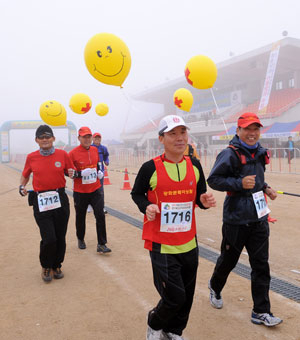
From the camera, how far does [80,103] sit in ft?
37.6

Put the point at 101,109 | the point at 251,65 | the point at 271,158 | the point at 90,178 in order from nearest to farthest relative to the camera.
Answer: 1. the point at 90,178
2. the point at 101,109
3. the point at 271,158
4. the point at 251,65

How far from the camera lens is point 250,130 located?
3.03 m

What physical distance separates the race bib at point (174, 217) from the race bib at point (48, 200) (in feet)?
6.91

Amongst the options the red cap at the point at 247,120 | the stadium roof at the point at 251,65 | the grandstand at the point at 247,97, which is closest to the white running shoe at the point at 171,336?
the red cap at the point at 247,120

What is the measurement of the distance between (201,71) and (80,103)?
4.47m

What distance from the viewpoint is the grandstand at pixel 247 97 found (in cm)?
3177

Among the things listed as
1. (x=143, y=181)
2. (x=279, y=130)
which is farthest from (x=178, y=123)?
(x=279, y=130)

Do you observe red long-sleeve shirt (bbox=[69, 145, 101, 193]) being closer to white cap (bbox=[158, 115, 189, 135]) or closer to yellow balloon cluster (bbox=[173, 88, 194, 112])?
white cap (bbox=[158, 115, 189, 135])

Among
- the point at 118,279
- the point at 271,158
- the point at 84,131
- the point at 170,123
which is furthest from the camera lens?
the point at 271,158

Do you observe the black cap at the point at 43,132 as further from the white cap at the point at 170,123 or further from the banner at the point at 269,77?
the banner at the point at 269,77

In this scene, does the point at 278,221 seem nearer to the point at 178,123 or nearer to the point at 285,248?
the point at 285,248

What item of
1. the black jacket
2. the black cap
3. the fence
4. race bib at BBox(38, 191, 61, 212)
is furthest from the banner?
the black jacket

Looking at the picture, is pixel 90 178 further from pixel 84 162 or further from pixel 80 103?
pixel 80 103

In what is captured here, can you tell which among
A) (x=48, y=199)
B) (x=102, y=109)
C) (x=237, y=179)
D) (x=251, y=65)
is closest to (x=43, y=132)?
(x=48, y=199)
